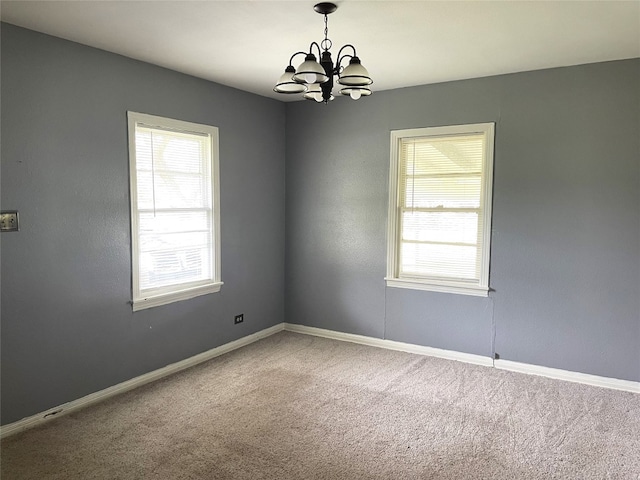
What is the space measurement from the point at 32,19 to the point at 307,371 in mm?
3208

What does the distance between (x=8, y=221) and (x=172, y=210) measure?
50.8 inches

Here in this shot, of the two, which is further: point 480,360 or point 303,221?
point 303,221

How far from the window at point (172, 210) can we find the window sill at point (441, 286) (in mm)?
1747

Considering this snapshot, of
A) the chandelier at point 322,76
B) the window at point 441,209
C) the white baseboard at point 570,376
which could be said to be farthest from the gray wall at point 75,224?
the white baseboard at point 570,376

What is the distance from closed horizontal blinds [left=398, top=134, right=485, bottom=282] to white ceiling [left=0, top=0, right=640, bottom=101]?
0.77m

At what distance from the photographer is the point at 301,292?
532cm

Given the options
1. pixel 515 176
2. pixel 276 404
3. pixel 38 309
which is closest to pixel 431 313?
pixel 515 176

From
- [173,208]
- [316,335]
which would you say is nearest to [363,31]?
[173,208]

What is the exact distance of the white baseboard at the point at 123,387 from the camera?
120 inches

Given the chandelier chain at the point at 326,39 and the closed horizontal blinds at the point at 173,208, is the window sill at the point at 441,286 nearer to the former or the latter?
the closed horizontal blinds at the point at 173,208

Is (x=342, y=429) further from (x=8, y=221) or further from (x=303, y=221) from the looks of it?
(x=303, y=221)

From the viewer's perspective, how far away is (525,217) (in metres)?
4.05

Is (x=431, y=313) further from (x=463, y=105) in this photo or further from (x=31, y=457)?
(x=31, y=457)

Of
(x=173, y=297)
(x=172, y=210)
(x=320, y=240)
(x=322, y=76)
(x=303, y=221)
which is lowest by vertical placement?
(x=173, y=297)
